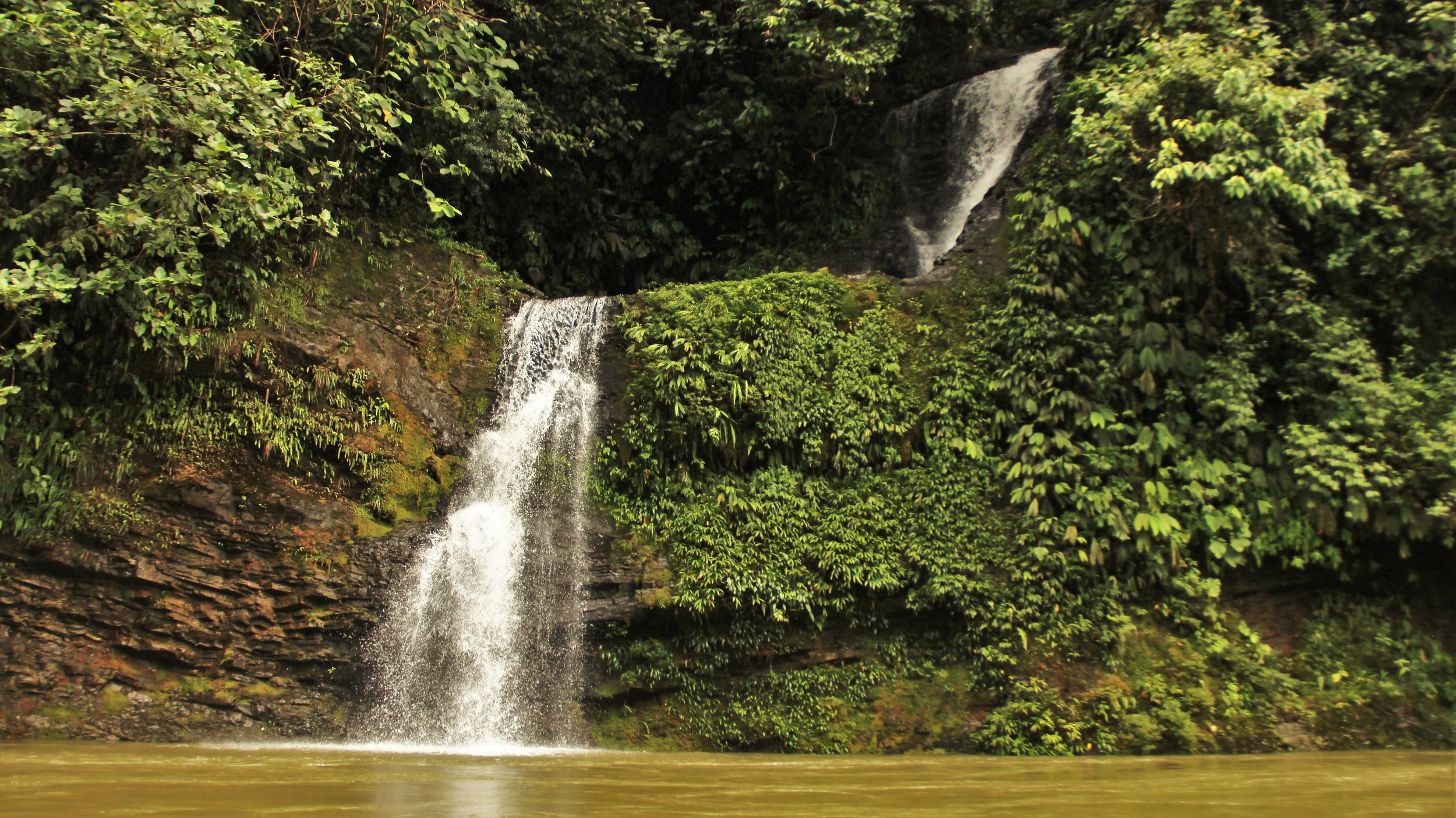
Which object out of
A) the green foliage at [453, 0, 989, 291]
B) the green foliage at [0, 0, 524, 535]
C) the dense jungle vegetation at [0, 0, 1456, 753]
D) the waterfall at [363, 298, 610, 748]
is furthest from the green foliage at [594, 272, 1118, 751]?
the green foliage at [453, 0, 989, 291]

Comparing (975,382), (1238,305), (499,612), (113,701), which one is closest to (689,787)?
(499,612)

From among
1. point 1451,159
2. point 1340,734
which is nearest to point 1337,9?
point 1451,159

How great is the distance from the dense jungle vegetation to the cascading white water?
2.56 meters

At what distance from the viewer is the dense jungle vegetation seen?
747 centimetres

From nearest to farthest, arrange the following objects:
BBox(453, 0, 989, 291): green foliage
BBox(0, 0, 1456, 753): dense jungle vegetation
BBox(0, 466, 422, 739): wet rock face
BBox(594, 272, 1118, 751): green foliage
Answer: BBox(0, 466, 422, 739): wet rock face
BBox(0, 0, 1456, 753): dense jungle vegetation
BBox(594, 272, 1118, 751): green foliage
BBox(453, 0, 989, 291): green foliage

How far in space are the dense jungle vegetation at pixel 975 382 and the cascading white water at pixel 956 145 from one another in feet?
8.41

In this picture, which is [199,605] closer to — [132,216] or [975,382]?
[132,216]

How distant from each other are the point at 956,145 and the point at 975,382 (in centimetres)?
583

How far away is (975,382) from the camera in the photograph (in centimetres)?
899

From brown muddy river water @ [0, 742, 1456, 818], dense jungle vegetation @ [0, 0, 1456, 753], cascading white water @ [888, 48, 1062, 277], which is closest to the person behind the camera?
brown muddy river water @ [0, 742, 1456, 818]

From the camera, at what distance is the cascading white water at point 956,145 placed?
1270cm

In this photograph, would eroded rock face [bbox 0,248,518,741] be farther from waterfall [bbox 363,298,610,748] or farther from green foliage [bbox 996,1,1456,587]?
green foliage [bbox 996,1,1456,587]

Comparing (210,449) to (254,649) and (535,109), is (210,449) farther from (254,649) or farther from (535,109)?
(535,109)

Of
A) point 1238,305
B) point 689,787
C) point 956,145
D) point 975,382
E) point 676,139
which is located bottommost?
point 689,787
